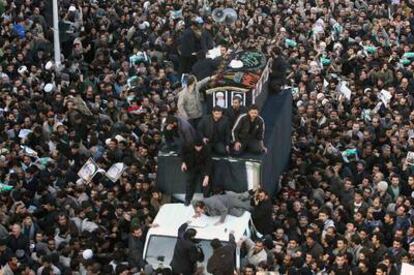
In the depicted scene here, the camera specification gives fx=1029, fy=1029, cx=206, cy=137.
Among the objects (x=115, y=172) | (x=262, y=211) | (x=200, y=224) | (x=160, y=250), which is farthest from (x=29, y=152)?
(x=262, y=211)

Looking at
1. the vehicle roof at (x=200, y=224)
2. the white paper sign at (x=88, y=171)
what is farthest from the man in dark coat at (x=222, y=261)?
the white paper sign at (x=88, y=171)

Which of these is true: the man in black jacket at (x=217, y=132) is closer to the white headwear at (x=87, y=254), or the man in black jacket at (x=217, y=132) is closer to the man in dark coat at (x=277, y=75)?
the white headwear at (x=87, y=254)

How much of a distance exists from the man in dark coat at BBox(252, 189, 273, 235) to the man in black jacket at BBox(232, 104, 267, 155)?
0.89 metres

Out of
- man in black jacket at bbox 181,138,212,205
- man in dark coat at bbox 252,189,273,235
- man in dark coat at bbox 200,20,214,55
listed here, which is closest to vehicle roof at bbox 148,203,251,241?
man in dark coat at bbox 252,189,273,235

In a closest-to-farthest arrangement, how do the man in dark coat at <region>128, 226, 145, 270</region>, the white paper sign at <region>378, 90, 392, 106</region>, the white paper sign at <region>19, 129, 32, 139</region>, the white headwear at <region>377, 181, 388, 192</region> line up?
→ the man in dark coat at <region>128, 226, 145, 270</region>
the white headwear at <region>377, 181, 388, 192</region>
the white paper sign at <region>19, 129, 32, 139</region>
the white paper sign at <region>378, 90, 392, 106</region>

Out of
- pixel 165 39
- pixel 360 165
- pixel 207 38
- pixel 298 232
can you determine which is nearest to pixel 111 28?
pixel 165 39

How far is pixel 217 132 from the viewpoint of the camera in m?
16.7

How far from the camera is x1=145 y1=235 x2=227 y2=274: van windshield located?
1477 cm

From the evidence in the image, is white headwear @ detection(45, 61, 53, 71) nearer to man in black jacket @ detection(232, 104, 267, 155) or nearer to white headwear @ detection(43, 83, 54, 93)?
white headwear @ detection(43, 83, 54, 93)

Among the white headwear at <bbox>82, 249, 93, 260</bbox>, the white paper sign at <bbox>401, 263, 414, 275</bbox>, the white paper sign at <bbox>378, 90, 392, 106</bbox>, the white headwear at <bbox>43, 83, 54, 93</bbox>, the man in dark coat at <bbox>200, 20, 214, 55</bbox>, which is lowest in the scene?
the white headwear at <bbox>82, 249, 93, 260</bbox>

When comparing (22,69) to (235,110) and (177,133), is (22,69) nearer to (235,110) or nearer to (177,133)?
(177,133)

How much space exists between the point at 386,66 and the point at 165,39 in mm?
5672

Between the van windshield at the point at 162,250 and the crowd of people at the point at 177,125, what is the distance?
22 centimetres

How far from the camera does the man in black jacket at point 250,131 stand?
1656 centimetres
